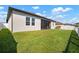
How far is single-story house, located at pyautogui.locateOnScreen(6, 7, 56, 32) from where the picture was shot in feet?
12.0

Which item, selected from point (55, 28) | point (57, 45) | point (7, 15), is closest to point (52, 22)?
point (55, 28)

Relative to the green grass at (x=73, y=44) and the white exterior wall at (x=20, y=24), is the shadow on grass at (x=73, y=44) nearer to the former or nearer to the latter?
the green grass at (x=73, y=44)

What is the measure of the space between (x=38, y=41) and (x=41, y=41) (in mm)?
45

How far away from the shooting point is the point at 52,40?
3.69 m

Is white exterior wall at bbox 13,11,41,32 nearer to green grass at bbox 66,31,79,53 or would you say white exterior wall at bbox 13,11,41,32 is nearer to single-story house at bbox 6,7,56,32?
single-story house at bbox 6,7,56,32

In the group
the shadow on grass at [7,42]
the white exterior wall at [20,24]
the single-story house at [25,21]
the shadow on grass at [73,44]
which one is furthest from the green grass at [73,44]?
the shadow on grass at [7,42]

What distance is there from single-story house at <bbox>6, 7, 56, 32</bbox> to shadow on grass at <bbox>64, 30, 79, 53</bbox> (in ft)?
1.04

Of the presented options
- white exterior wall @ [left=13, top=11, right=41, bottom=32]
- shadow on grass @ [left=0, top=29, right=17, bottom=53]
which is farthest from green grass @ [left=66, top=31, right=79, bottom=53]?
shadow on grass @ [left=0, top=29, right=17, bottom=53]

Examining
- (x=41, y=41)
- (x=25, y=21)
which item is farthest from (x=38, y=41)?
(x=25, y=21)

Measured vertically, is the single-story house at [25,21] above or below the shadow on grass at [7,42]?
above

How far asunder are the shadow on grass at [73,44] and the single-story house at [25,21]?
32cm

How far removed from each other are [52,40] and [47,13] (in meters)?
0.40

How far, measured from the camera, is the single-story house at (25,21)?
3.66 m

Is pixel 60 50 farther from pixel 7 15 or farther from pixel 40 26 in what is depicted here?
pixel 7 15
